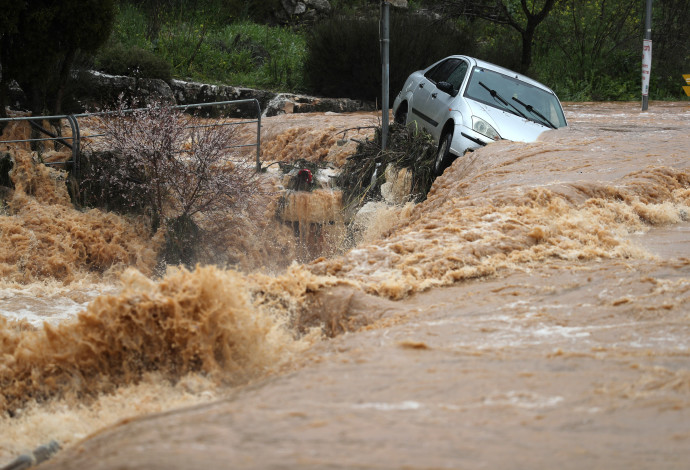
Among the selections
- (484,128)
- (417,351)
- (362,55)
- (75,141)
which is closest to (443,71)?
(484,128)

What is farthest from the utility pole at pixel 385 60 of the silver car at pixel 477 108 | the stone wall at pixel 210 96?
the stone wall at pixel 210 96

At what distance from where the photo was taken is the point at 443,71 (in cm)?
1022

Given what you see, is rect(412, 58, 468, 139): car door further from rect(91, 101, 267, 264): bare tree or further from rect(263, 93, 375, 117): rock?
rect(263, 93, 375, 117): rock

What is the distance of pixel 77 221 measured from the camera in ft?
31.9

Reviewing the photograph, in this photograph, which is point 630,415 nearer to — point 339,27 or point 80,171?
point 80,171

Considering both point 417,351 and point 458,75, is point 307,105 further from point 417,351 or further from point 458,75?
point 417,351

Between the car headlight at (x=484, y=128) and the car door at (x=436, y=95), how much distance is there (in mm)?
430

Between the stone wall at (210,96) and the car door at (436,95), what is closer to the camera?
the car door at (436,95)

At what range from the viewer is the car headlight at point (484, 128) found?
28.8 ft

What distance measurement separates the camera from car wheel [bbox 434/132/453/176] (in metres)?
9.05

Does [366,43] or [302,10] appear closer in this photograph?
[366,43]

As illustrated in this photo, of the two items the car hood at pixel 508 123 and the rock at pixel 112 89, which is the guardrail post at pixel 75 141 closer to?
the rock at pixel 112 89

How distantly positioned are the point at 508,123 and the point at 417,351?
592 cm

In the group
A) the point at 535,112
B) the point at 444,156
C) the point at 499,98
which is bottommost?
the point at 444,156
